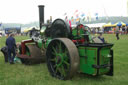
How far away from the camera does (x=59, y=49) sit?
13.8 ft

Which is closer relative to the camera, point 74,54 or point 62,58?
point 74,54

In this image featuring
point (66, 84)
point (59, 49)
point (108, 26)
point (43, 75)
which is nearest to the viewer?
point (66, 84)

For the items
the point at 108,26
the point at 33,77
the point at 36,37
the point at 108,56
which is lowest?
the point at 33,77

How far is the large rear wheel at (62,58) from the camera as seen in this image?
3748 millimetres

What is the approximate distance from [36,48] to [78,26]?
1.92 m

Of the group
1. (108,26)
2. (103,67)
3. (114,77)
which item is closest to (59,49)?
(103,67)

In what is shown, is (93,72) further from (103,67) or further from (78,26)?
(78,26)

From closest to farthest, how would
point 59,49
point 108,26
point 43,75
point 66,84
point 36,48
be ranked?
1. point 66,84
2. point 59,49
3. point 43,75
4. point 36,48
5. point 108,26

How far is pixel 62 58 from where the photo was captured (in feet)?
13.3

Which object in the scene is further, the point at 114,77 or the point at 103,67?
the point at 114,77

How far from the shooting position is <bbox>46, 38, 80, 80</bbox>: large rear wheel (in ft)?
12.3

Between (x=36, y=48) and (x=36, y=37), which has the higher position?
(x=36, y=37)

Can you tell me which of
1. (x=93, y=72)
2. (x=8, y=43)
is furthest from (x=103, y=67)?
(x=8, y=43)

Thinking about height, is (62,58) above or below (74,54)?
below
